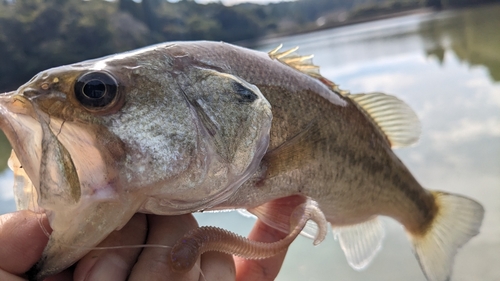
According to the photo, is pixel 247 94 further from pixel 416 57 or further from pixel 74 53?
pixel 74 53

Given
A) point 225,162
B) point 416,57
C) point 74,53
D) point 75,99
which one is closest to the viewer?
point 75,99

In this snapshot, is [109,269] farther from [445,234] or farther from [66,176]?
[445,234]

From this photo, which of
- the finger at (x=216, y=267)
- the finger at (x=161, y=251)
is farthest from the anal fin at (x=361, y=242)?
the finger at (x=161, y=251)

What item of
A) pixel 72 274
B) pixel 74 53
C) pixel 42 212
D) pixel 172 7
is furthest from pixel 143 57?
pixel 172 7

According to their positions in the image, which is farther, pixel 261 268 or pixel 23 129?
pixel 261 268

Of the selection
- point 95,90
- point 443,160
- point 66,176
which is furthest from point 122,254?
point 443,160

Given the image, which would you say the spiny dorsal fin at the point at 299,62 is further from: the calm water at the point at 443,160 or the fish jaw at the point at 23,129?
the calm water at the point at 443,160
